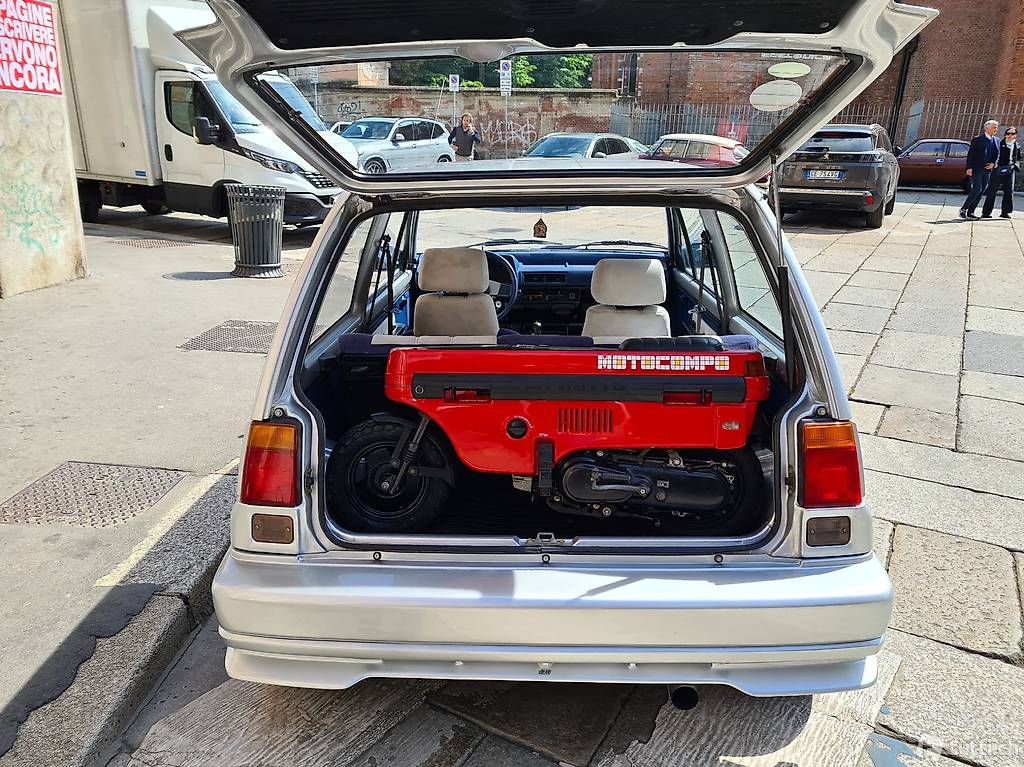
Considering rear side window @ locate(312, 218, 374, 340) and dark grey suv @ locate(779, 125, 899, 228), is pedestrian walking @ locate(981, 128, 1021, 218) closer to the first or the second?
dark grey suv @ locate(779, 125, 899, 228)

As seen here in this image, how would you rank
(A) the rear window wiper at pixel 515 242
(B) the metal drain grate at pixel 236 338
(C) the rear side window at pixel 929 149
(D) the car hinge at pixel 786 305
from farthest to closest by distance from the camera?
(C) the rear side window at pixel 929 149 < (B) the metal drain grate at pixel 236 338 < (A) the rear window wiper at pixel 515 242 < (D) the car hinge at pixel 786 305

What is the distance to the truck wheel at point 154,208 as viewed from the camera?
43.7 feet

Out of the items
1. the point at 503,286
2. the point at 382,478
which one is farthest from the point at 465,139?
the point at 503,286

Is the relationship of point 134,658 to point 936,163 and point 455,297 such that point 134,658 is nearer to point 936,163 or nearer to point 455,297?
point 455,297

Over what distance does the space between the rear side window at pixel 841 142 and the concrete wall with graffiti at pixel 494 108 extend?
1295 centimetres

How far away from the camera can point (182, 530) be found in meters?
3.71

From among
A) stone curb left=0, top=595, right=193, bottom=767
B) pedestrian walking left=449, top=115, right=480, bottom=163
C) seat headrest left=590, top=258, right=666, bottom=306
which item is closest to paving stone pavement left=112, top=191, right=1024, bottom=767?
stone curb left=0, top=595, right=193, bottom=767

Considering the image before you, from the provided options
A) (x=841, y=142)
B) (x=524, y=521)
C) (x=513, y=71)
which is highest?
(x=513, y=71)

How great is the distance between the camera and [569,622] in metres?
2.20

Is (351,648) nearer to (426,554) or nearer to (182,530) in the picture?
(426,554)

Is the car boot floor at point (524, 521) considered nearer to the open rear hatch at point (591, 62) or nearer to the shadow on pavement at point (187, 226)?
the open rear hatch at point (591, 62)

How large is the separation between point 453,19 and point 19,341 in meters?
5.91

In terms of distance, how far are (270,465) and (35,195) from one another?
6908 mm

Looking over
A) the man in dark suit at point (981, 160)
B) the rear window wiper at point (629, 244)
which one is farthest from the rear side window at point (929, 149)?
Answer: the rear window wiper at point (629, 244)
